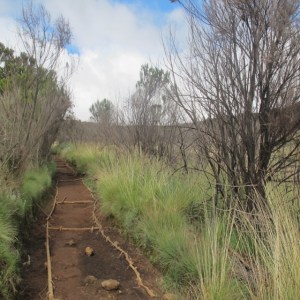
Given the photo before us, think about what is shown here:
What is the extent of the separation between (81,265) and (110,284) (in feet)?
3.36

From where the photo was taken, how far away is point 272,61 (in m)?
4.48

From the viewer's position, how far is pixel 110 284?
505 cm

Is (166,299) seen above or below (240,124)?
below

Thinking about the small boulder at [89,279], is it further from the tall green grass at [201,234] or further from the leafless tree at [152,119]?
the leafless tree at [152,119]

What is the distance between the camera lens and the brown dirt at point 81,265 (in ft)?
16.2

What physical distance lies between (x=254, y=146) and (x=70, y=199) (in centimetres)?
732

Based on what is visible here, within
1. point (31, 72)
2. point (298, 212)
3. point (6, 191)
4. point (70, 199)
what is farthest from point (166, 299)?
point (31, 72)

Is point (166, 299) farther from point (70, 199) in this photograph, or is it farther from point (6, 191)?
point (70, 199)

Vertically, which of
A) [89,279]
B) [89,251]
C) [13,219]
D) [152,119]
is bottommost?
[89,279]

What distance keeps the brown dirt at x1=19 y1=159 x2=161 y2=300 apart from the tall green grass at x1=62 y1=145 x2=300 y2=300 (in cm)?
26

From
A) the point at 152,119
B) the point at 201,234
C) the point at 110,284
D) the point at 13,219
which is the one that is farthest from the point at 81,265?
the point at 152,119

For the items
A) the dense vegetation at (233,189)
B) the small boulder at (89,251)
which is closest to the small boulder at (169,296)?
the dense vegetation at (233,189)

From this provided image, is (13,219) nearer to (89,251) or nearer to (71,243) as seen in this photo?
(71,243)

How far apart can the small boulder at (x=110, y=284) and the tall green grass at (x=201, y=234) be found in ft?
2.10
